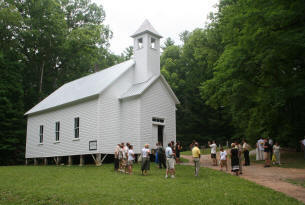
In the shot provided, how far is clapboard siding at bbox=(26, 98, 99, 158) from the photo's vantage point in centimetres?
2514

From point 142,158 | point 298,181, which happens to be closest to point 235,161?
point 298,181

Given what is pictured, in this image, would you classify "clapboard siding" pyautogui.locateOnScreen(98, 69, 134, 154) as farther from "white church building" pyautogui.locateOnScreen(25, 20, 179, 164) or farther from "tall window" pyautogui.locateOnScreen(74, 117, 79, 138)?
"tall window" pyautogui.locateOnScreen(74, 117, 79, 138)

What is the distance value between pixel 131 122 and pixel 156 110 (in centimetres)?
229

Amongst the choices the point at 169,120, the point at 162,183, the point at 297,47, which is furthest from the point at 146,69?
the point at 162,183

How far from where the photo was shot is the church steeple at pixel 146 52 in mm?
26672

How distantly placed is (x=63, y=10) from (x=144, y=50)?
90.5 ft

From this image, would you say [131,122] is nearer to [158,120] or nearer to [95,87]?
[158,120]

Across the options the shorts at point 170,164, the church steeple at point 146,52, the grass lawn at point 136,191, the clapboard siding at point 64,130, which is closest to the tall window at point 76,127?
the clapboard siding at point 64,130

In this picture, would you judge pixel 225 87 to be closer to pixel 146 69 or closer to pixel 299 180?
pixel 146 69

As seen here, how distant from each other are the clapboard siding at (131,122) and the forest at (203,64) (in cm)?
673

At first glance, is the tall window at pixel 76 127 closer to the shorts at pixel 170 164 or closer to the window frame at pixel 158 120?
the window frame at pixel 158 120

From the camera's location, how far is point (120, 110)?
84.6 ft

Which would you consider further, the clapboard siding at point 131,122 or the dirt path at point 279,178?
the clapboard siding at point 131,122

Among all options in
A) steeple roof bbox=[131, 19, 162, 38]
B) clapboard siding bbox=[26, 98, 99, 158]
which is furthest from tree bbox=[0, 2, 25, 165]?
steeple roof bbox=[131, 19, 162, 38]
